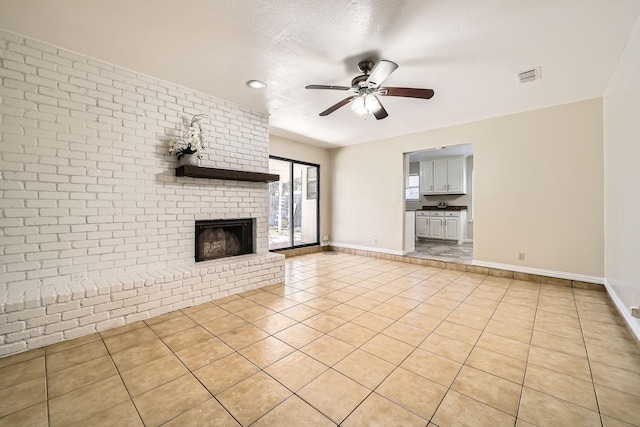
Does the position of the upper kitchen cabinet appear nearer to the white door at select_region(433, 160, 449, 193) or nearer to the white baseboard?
the white door at select_region(433, 160, 449, 193)

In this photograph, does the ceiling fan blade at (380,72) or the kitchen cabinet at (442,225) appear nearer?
the ceiling fan blade at (380,72)

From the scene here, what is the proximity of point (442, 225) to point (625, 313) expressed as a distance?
15.1 ft

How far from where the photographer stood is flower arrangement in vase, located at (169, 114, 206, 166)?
3.06 meters

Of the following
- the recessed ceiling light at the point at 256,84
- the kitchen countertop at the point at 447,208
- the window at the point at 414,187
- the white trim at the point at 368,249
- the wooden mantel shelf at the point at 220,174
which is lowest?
the white trim at the point at 368,249

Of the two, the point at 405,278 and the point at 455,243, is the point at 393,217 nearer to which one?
the point at 405,278

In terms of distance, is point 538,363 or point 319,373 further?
point 538,363

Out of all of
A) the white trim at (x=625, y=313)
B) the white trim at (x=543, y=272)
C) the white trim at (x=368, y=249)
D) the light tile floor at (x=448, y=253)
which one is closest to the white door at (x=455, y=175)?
the light tile floor at (x=448, y=253)

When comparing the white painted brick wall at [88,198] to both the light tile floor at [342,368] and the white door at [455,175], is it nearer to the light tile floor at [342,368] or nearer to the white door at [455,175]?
the light tile floor at [342,368]

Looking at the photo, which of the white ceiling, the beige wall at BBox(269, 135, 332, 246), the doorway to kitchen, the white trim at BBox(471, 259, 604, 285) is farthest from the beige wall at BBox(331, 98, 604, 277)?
the beige wall at BBox(269, 135, 332, 246)

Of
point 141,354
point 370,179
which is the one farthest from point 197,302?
point 370,179

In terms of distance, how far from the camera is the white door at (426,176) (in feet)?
24.7

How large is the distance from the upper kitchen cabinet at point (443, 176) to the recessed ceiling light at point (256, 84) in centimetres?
577

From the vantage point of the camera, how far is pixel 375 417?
141 cm

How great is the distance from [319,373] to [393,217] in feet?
13.9
